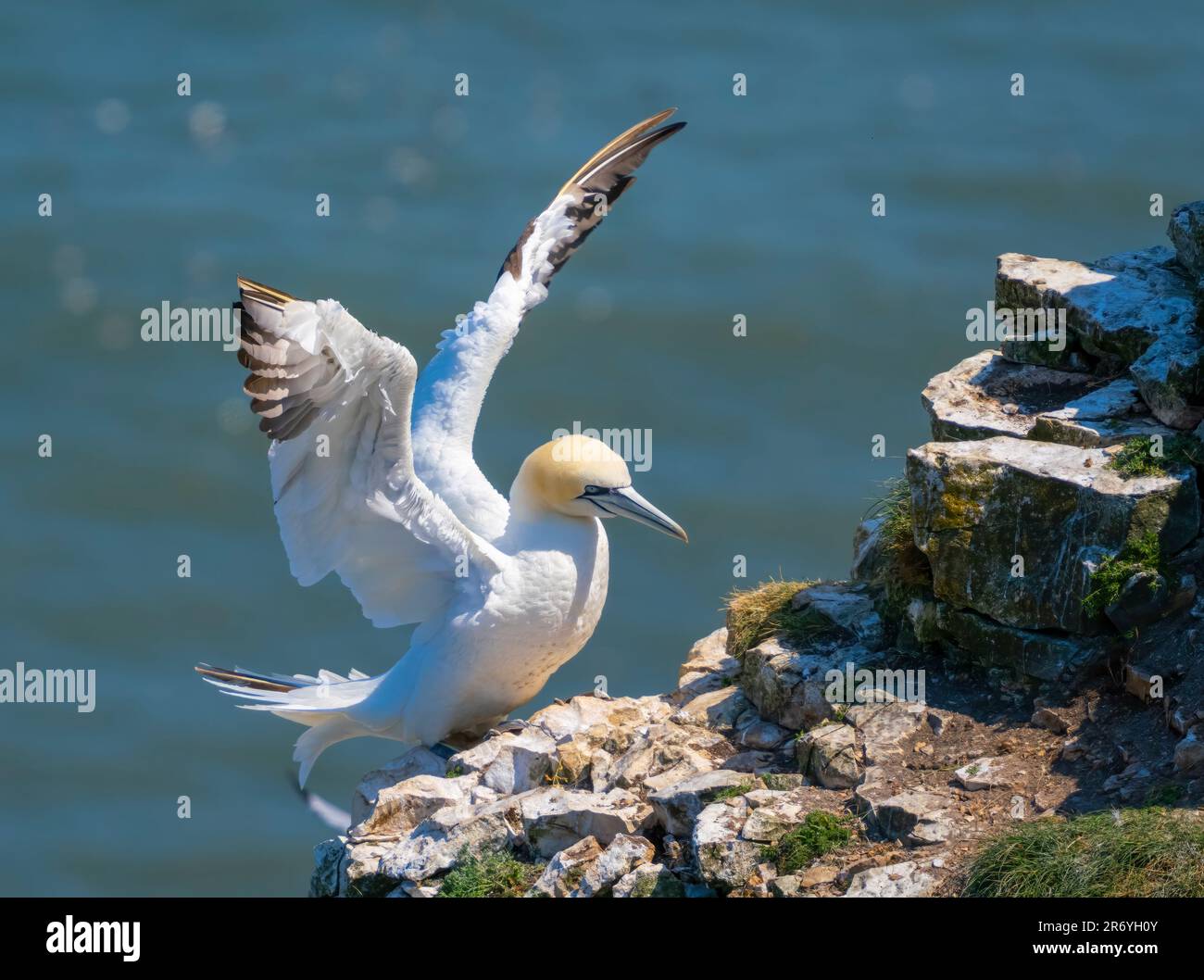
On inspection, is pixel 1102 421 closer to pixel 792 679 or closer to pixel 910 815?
pixel 792 679

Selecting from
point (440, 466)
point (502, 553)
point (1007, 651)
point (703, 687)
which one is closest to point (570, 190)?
point (440, 466)

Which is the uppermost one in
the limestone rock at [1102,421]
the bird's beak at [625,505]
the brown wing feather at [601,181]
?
the brown wing feather at [601,181]

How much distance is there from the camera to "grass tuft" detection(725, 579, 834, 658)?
35.4 ft

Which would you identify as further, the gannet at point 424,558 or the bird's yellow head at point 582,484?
the bird's yellow head at point 582,484

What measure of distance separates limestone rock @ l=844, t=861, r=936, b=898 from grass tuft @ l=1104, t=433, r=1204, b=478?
2.50m

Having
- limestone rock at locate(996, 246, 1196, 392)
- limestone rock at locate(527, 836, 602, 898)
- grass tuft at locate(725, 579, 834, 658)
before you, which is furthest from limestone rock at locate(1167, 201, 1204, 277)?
limestone rock at locate(527, 836, 602, 898)

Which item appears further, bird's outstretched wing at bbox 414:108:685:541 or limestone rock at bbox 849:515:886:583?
bird's outstretched wing at bbox 414:108:685:541

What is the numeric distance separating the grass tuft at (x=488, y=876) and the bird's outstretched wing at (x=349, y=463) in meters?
2.44

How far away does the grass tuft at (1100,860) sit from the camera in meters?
8.09

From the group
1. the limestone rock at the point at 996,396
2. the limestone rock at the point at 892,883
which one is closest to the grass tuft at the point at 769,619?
the limestone rock at the point at 996,396

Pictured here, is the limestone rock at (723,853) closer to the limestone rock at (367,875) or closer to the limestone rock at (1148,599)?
the limestone rock at (367,875)

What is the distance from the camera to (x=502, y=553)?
11.6 metres

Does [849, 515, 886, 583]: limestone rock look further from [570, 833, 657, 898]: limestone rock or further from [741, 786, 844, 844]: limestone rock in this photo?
→ [570, 833, 657, 898]: limestone rock

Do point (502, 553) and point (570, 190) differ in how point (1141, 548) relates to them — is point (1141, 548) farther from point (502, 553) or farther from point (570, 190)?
point (570, 190)
